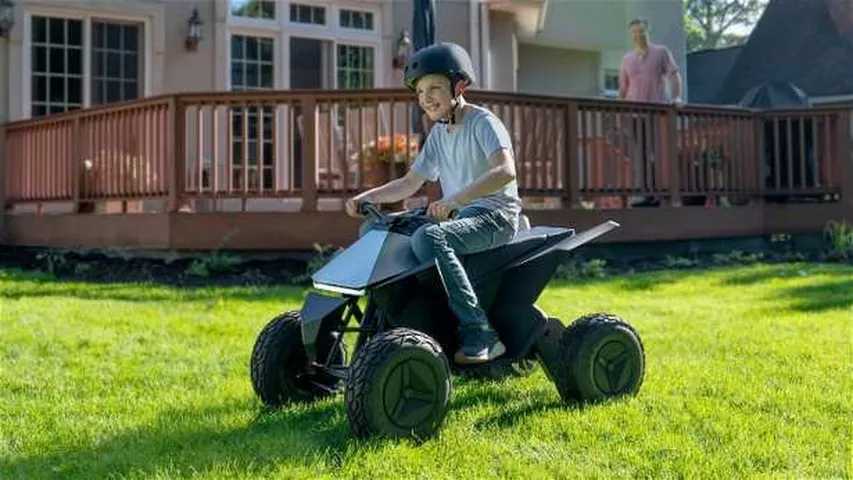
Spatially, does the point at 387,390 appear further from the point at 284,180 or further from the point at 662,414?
the point at 284,180

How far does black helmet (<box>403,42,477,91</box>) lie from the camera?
10.7 ft

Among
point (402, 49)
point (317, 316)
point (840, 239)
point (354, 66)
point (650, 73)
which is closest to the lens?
point (317, 316)

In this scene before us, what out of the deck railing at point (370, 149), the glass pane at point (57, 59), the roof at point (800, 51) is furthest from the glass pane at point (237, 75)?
the roof at point (800, 51)

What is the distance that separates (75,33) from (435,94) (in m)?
8.05

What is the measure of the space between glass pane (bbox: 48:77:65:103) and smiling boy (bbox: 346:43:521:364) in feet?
25.4

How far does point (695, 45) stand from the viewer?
164 feet

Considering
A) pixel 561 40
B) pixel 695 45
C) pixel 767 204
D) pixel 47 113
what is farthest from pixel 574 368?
pixel 695 45

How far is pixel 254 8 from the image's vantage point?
36.0 ft

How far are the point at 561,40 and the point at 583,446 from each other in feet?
51.3

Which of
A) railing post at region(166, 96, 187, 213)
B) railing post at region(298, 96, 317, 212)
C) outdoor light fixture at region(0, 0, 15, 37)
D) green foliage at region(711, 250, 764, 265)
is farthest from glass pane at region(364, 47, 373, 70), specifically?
green foliage at region(711, 250, 764, 265)

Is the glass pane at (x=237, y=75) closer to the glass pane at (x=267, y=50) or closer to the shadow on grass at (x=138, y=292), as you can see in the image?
the glass pane at (x=267, y=50)

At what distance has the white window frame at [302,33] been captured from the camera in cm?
1071

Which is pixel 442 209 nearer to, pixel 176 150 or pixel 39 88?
pixel 176 150

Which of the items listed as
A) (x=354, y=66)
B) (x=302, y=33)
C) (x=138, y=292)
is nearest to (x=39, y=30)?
(x=302, y=33)
